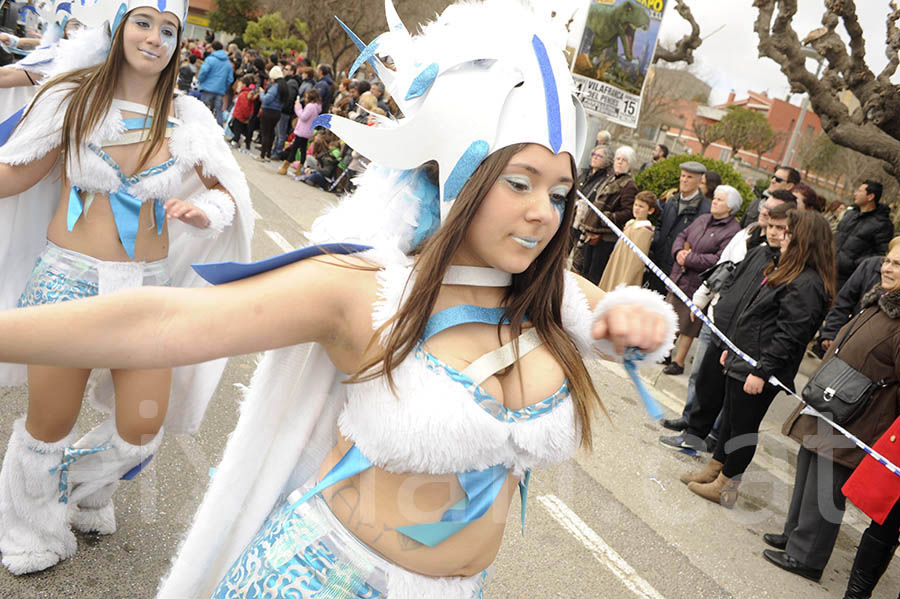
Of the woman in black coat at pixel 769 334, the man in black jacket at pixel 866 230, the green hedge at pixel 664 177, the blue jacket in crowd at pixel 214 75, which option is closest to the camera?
the woman in black coat at pixel 769 334

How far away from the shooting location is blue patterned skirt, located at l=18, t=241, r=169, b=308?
2754mm

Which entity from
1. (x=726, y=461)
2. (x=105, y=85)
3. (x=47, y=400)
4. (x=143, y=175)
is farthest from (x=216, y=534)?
(x=726, y=461)

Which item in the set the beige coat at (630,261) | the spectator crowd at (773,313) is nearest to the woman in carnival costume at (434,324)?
the spectator crowd at (773,313)

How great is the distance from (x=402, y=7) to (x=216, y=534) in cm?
2801

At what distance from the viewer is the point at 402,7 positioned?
90.5 ft

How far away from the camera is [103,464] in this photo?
2.88 m

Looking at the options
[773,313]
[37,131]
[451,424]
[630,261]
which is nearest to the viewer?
[451,424]

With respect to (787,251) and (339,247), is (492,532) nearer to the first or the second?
(339,247)

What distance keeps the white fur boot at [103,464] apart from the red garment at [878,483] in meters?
3.38

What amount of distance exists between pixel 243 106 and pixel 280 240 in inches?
313

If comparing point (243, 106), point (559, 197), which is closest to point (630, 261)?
point (559, 197)

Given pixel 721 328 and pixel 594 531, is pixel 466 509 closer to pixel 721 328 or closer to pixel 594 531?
pixel 594 531

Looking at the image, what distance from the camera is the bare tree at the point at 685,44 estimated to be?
43.5 feet

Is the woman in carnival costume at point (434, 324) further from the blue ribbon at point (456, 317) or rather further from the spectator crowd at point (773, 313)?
the spectator crowd at point (773, 313)
